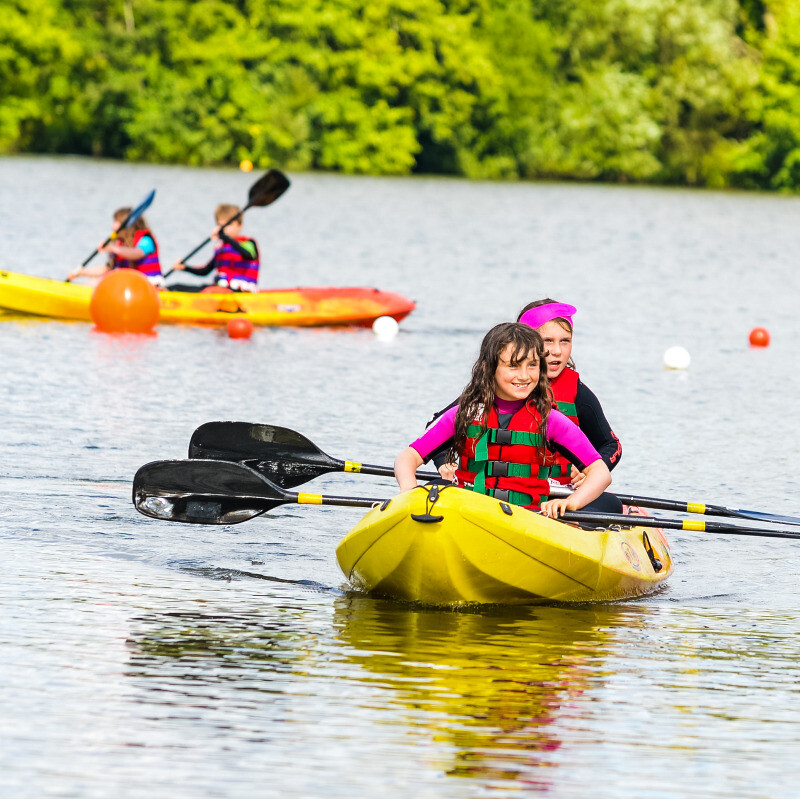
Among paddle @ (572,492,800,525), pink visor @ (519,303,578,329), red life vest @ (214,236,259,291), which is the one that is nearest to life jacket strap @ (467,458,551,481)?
pink visor @ (519,303,578,329)

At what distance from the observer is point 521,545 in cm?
600

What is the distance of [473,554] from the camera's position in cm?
591

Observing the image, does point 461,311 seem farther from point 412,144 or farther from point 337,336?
point 412,144

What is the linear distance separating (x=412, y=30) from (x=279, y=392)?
1769 inches

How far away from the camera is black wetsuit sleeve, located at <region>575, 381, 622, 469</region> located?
270 inches

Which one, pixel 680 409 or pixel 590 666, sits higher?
pixel 680 409

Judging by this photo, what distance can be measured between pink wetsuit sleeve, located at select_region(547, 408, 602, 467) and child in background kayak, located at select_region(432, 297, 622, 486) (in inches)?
8.2

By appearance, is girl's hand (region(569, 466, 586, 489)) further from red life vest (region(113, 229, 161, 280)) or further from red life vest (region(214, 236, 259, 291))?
red life vest (region(113, 229, 161, 280))

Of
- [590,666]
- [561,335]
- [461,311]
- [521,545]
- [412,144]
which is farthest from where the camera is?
[412,144]

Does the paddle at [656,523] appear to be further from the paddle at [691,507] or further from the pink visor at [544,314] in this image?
the pink visor at [544,314]

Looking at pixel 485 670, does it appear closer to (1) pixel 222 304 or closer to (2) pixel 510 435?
(2) pixel 510 435

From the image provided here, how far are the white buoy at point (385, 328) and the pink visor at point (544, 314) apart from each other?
9.42 metres

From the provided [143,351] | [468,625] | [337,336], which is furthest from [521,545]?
[337,336]

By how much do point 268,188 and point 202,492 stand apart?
1040cm
